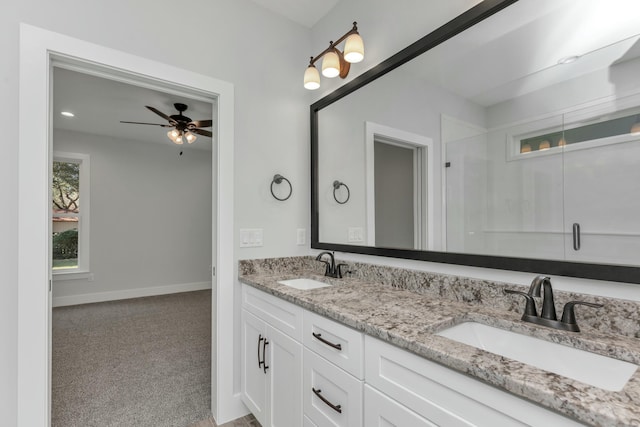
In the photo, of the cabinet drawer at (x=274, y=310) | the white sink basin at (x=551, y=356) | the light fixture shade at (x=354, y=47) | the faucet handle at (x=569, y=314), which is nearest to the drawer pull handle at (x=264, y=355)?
the cabinet drawer at (x=274, y=310)

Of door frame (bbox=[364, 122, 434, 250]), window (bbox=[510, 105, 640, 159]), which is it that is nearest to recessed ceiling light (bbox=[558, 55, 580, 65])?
window (bbox=[510, 105, 640, 159])

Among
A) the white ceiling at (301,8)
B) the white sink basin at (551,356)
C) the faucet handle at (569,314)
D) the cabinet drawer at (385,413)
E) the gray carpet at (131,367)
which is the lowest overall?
the gray carpet at (131,367)

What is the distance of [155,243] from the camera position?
5348 millimetres

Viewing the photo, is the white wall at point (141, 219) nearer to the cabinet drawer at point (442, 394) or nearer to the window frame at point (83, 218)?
the window frame at point (83, 218)

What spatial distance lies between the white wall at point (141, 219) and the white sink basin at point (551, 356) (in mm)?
5414

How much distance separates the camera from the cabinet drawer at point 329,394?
109cm

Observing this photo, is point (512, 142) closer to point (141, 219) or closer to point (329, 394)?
point (329, 394)

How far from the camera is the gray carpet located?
1.99 metres

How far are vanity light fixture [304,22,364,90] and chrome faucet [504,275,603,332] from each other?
1.34m

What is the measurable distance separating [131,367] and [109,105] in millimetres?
2970

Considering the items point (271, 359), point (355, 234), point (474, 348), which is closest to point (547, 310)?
point (474, 348)

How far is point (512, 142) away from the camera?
120cm

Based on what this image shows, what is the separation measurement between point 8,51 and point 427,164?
2.06 meters

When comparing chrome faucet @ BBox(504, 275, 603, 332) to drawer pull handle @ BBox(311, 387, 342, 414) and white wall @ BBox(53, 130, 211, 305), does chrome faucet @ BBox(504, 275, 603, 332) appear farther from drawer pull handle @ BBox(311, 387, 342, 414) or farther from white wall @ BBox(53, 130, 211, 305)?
white wall @ BBox(53, 130, 211, 305)
